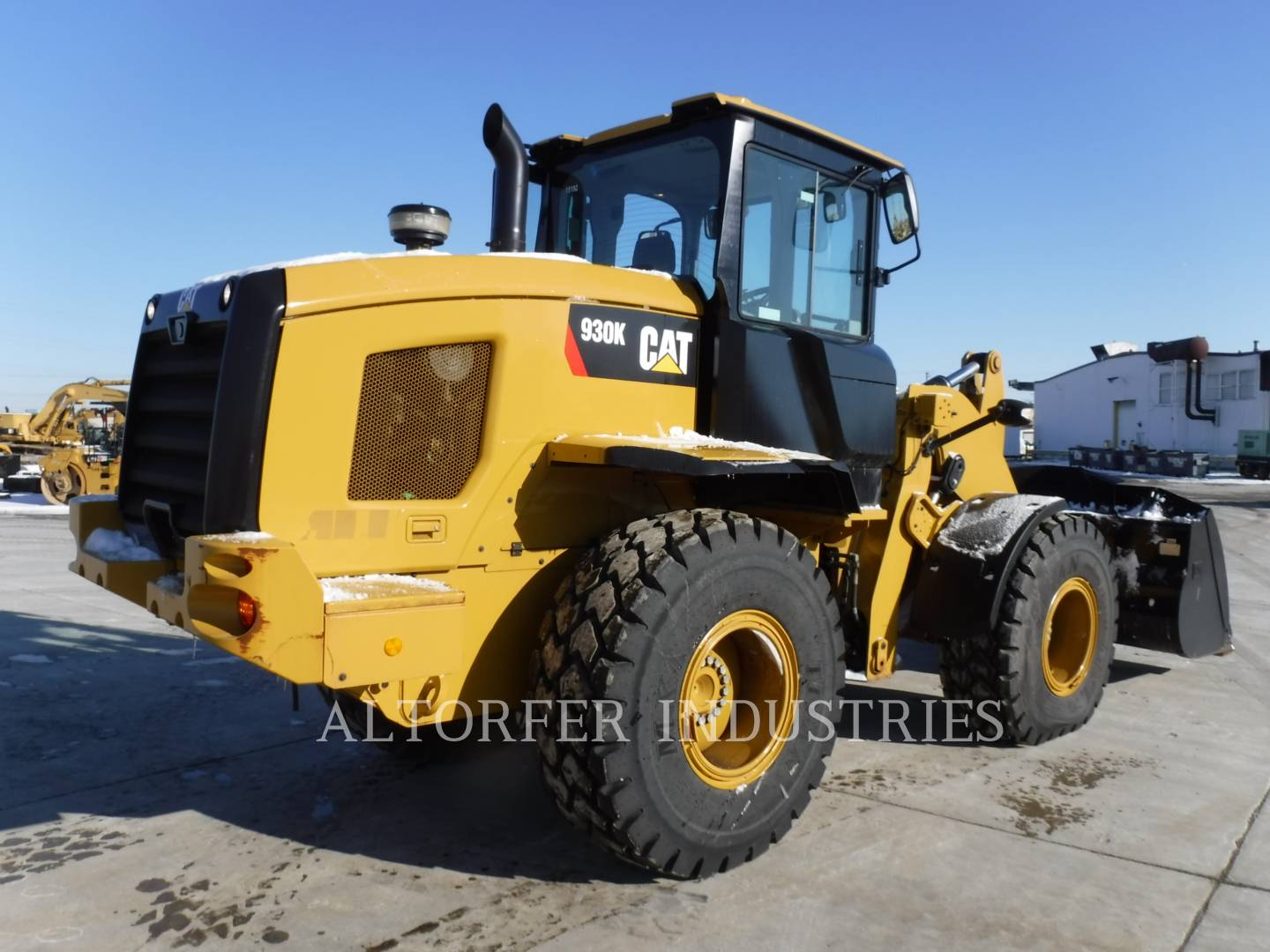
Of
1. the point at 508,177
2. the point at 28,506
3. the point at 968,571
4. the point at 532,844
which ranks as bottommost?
the point at 532,844

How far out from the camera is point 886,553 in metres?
4.79

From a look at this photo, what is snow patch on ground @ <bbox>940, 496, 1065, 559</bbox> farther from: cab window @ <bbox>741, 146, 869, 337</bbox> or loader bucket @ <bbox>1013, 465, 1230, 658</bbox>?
cab window @ <bbox>741, 146, 869, 337</bbox>

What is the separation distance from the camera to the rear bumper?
2.78m

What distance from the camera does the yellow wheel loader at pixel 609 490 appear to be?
308 cm

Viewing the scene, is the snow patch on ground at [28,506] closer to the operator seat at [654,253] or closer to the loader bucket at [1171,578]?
the operator seat at [654,253]

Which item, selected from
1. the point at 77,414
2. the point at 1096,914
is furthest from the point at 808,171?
the point at 77,414

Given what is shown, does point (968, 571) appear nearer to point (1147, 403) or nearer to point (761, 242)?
point (761, 242)

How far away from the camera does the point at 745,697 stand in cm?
380

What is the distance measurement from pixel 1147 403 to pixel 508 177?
49.1 m

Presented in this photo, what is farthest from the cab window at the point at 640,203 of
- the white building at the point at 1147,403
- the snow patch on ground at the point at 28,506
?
the white building at the point at 1147,403

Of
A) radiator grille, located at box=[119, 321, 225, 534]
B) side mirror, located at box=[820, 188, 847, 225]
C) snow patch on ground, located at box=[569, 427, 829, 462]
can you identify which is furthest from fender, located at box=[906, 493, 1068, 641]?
radiator grille, located at box=[119, 321, 225, 534]

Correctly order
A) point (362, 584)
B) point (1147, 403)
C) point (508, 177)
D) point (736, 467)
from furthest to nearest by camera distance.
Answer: point (1147, 403) < point (508, 177) < point (736, 467) < point (362, 584)

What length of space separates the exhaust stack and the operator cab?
0.42m

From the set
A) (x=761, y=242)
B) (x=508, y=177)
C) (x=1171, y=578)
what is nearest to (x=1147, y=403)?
(x=1171, y=578)
